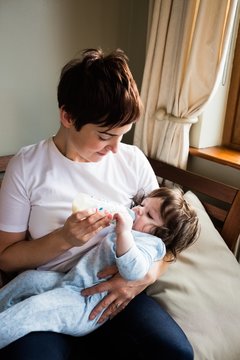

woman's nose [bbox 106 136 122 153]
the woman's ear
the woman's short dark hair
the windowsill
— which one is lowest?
the windowsill

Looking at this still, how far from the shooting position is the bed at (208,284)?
3.84ft

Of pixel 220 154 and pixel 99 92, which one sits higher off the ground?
pixel 99 92

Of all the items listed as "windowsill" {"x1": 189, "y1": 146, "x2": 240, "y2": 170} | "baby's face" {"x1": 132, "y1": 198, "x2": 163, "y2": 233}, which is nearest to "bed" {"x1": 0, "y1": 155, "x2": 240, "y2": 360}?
"windowsill" {"x1": 189, "y1": 146, "x2": 240, "y2": 170}

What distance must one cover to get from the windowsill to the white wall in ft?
2.60

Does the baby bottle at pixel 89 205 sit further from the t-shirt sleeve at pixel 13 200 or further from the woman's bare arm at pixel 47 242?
the t-shirt sleeve at pixel 13 200

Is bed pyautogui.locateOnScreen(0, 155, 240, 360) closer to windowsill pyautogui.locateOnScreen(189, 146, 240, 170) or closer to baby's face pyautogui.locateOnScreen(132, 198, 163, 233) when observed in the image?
windowsill pyautogui.locateOnScreen(189, 146, 240, 170)

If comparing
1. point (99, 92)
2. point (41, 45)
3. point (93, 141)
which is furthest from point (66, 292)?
point (41, 45)

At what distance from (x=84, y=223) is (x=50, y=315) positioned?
0.30m

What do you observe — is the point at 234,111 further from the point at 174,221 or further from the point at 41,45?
the point at 41,45

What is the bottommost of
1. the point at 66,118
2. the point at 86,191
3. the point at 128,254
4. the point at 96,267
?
the point at 96,267

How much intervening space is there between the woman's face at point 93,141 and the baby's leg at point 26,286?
1.37 feet

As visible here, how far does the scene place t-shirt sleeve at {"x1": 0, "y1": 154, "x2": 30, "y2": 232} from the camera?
1.10 metres

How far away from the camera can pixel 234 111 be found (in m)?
1.82

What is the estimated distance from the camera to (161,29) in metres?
1.64
